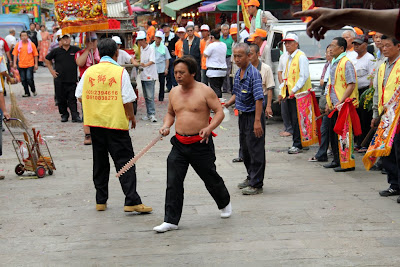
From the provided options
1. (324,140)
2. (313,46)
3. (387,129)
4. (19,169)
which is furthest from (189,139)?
(313,46)

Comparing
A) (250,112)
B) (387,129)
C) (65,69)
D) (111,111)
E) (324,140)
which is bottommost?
(324,140)

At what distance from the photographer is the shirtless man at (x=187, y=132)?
21.0ft

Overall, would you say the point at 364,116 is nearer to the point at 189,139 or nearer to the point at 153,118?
the point at 189,139

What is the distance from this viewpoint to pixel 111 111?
6.93 metres

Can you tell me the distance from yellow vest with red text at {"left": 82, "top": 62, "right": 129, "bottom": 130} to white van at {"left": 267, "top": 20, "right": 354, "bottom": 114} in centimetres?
655

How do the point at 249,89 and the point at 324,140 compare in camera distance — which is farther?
the point at 324,140

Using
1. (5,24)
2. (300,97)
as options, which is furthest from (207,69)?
(5,24)

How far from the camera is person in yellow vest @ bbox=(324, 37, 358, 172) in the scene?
29.8 ft

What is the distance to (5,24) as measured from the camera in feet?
100

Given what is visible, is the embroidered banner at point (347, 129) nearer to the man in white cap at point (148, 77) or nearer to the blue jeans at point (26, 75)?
the man in white cap at point (148, 77)

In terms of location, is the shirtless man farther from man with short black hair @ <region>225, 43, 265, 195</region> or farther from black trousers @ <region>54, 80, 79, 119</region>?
black trousers @ <region>54, 80, 79, 119</region>

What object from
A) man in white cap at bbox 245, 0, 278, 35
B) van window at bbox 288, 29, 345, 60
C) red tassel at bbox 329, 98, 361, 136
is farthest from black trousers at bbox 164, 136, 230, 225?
man in white cap at bbox 245, 0, 278, 35

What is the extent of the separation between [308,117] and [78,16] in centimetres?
494

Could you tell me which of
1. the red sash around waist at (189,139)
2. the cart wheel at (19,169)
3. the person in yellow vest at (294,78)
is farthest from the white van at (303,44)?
the red sash around waist at (189,139)
